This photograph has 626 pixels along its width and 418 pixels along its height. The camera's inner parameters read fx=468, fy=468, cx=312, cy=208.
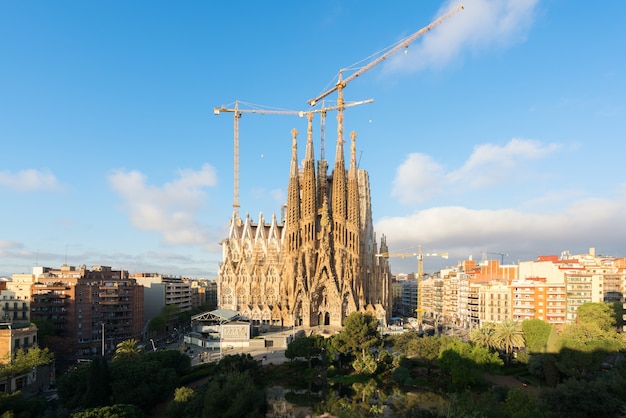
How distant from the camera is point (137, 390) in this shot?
3247cm

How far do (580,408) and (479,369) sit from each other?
11.4 metres

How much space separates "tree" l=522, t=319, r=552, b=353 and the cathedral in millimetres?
28659

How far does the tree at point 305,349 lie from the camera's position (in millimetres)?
43219

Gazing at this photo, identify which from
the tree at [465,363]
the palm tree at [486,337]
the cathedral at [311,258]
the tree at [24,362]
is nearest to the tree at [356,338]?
the tree at [465,363]

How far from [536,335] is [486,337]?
577 cm

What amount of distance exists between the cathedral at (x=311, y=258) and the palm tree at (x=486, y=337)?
28.2m

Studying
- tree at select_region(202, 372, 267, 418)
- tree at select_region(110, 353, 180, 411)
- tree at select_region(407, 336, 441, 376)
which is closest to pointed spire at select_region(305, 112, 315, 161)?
tree at select_region(407, 336, 441, 376)

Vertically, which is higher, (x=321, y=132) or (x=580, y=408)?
(x=321, y=132)

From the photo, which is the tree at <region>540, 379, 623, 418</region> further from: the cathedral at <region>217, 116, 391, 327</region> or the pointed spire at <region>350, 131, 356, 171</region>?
the pointed spire at <region>350, 131, 356, 171</region>

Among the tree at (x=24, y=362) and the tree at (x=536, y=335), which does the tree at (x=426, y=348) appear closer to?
the tree at (x=536, y=335)

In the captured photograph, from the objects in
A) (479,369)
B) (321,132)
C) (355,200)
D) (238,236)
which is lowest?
(479,369)

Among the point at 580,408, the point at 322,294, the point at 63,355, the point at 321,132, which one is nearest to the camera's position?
the point at 580,408

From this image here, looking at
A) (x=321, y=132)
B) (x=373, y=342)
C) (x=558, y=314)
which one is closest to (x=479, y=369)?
(x=373, y=342)

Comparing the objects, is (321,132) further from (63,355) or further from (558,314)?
(63,355)
